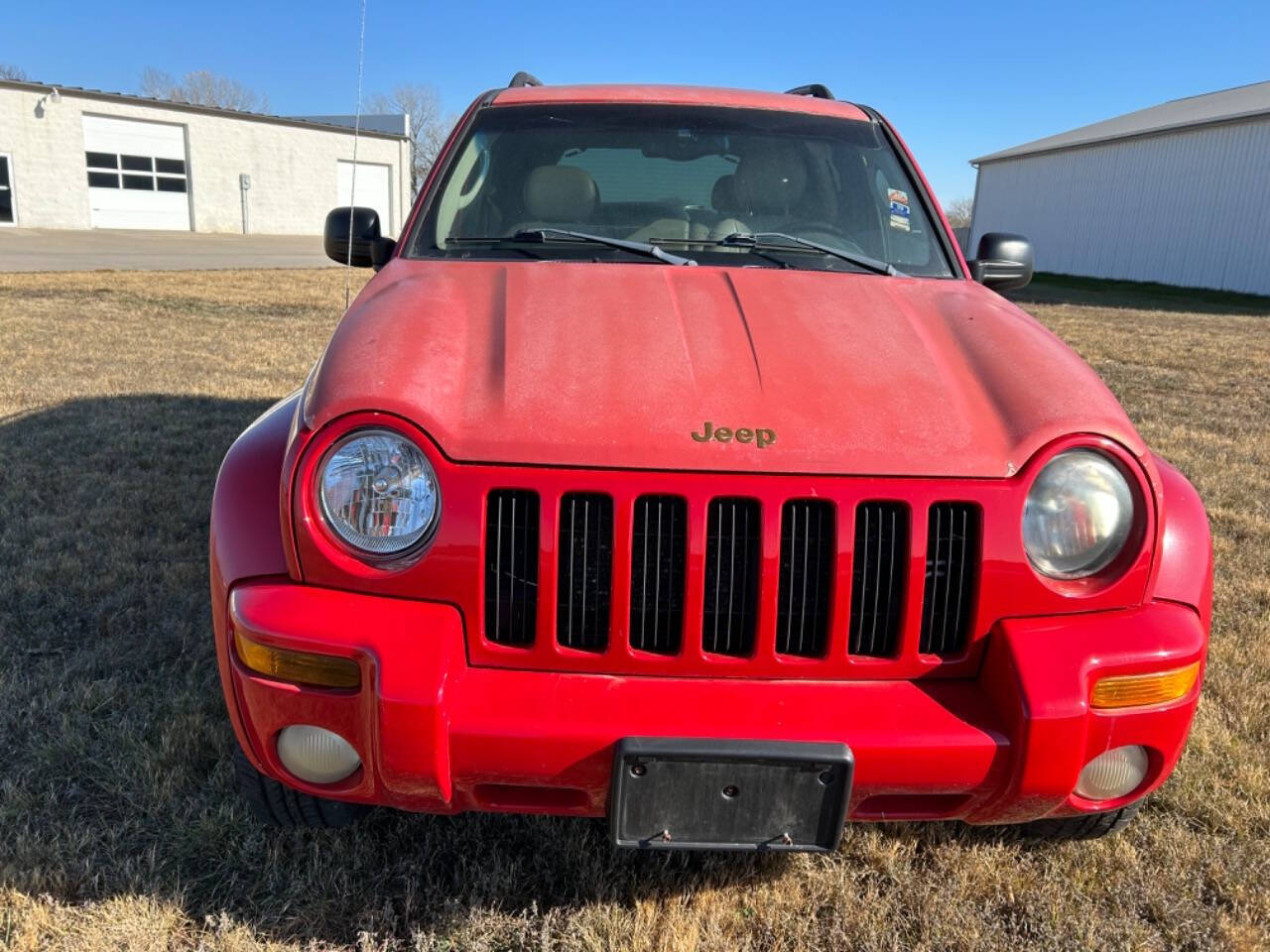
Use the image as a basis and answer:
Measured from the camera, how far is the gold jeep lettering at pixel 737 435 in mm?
1873

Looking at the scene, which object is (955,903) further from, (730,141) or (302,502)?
(730,141)

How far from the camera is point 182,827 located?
243cm

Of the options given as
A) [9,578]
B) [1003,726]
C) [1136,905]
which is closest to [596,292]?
[1003,726]

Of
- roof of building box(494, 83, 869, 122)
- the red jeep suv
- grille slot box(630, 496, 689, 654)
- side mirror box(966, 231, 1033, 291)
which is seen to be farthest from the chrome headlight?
side mirror box(966, 231, 1033, 291)

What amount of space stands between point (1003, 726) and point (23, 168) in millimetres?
34562

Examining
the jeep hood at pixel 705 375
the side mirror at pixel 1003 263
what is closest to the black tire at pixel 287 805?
the jeep hood at pixel 705 375

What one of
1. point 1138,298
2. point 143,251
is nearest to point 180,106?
point 143,251

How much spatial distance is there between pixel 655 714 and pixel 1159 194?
32498 mm

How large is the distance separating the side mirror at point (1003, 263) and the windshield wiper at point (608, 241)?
1.26m

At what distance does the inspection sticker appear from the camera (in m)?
3.13

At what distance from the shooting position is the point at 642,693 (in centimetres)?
184

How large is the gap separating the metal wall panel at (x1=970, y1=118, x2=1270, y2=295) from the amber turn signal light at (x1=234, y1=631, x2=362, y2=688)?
94.2 feet

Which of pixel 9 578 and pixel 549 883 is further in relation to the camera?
pixel 9 578

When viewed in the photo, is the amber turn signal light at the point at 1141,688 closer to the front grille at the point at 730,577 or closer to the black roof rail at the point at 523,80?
the front grille at the point at 730,577
